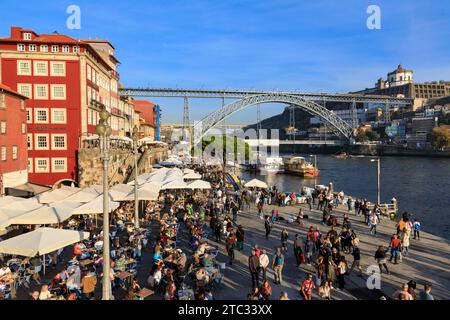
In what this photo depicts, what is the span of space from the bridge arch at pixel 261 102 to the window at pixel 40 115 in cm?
6490

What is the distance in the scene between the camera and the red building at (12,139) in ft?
82.6

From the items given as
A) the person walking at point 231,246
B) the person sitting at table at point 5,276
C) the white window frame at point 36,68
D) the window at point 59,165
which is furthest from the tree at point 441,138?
the person sitting at table at point 5,276

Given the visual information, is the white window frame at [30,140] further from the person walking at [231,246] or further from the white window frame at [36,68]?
the person walking at [231,246]

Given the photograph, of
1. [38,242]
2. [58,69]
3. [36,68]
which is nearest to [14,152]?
[36,68]

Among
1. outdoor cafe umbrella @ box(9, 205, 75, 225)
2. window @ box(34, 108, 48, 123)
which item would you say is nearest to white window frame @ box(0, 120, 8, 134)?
window @ box(34, 108, 48, 123)

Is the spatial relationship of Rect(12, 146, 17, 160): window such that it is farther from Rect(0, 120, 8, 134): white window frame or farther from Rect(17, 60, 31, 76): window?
Rect(17, 60, 31, 76): window

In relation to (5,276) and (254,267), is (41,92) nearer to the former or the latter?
(5,276)

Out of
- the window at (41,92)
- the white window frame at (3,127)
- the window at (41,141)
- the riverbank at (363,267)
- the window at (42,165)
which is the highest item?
the window at (41,92)

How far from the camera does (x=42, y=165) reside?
1255 inches

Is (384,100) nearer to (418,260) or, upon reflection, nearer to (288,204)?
(288,204)

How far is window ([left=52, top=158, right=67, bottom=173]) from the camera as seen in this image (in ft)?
105

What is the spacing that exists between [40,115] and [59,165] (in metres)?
3.97

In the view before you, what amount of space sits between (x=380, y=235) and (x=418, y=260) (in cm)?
350
